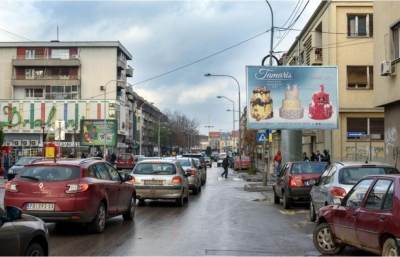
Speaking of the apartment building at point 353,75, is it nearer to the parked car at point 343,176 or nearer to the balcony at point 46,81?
the parked car at point 343,176

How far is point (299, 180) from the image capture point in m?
18.4

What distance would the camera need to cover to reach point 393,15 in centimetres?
2077

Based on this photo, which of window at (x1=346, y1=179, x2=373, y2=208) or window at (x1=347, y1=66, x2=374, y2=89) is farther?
window at (x1=347, y1=66, x2=374, y2=89)

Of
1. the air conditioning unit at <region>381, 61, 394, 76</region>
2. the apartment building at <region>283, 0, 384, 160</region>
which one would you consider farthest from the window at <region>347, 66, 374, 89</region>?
the air conditioning unit at <region>381, 61, 394, 76</region>

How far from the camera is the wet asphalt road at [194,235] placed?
33.5ft

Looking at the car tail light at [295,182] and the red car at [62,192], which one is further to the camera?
the car tail light at [295,182]

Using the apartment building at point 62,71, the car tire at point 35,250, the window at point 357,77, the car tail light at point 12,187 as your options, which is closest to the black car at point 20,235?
the car tire at point 35,250

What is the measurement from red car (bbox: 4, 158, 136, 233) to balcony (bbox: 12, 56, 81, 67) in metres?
76.2

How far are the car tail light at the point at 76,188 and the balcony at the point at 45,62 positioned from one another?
77025mm

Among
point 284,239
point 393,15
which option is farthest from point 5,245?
point 393,15

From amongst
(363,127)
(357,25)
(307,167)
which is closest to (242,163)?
(363,127)

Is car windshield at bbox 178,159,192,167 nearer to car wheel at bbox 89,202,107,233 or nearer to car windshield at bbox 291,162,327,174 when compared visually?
car windshield at bbox 291,162,327,174

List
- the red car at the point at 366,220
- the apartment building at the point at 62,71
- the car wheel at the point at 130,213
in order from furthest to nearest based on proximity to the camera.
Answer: the apartment building at the point at 62,71 → the car wheel at the point at 130,213 → the red car at the point at 366,220

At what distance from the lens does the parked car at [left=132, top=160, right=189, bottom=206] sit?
62.5 feet
